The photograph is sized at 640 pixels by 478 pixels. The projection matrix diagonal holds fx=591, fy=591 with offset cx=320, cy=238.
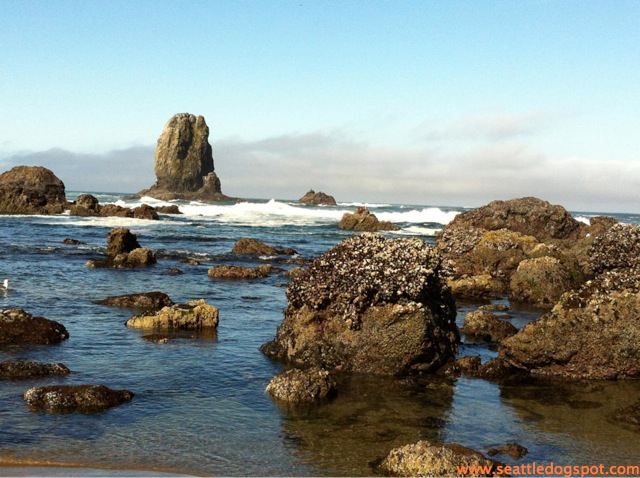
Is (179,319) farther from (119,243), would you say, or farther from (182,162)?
(182,162)

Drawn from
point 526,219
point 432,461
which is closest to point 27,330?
point 432,461


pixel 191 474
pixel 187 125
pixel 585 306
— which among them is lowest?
pixel 191 474

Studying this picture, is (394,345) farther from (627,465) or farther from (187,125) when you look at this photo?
(187,125)

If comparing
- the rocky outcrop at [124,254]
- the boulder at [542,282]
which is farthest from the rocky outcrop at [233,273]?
the boulder at [542,282]

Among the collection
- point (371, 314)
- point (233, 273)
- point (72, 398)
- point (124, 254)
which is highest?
point (371, 314)

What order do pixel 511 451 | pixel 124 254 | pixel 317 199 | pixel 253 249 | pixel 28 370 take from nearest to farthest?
1. pixel 511 451
2. pixel 28 370
3. pixel 124 254
4. pixel 253 249
5. pixel 317 199

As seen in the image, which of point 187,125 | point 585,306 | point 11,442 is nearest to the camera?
point 11,442

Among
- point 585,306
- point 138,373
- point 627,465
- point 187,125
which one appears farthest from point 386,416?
point 187,125

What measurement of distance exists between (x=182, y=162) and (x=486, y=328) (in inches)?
7073

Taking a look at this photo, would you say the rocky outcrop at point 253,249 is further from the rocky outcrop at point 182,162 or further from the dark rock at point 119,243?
the rocky outcrop at point 182,162

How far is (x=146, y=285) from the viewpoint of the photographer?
89.5 feet

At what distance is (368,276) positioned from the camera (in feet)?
49.4

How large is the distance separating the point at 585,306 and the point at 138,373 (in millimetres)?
11123

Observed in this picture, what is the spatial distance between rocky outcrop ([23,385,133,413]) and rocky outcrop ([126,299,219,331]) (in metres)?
6.63
